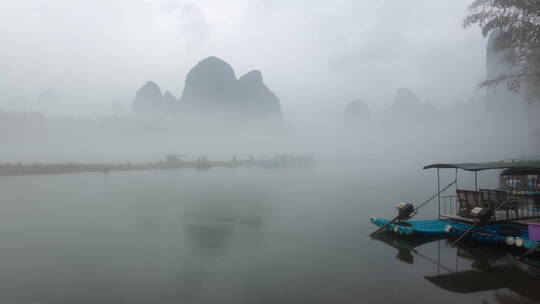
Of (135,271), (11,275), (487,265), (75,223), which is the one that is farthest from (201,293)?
(75,223)

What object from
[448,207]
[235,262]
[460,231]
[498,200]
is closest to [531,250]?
[460,231]

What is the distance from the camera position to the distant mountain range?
123 meters

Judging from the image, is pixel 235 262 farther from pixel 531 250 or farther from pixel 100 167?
pixel 100 167

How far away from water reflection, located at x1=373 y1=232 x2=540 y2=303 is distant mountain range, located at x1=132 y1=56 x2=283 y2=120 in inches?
4728

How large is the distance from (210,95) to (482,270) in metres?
125

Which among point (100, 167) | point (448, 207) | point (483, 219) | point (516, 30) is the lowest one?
point (448, 207)

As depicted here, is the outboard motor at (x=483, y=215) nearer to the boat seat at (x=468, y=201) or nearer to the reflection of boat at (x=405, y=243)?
the boat seat at (x=468, y=201)

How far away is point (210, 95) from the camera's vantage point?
127500mm

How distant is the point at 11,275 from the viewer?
7051mm

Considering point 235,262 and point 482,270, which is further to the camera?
point 235,262

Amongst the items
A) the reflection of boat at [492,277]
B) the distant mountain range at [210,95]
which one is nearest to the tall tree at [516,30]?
the reflection of boat at [492,277]

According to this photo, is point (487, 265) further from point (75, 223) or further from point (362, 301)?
point (75, 223)

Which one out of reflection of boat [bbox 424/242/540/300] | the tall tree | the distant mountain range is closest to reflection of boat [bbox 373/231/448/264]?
reflection of boat [bbox 424/242/540/300]

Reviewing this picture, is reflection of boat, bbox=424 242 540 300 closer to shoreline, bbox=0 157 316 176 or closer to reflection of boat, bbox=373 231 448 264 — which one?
reflection of boat, bbox=373 231 448 264
